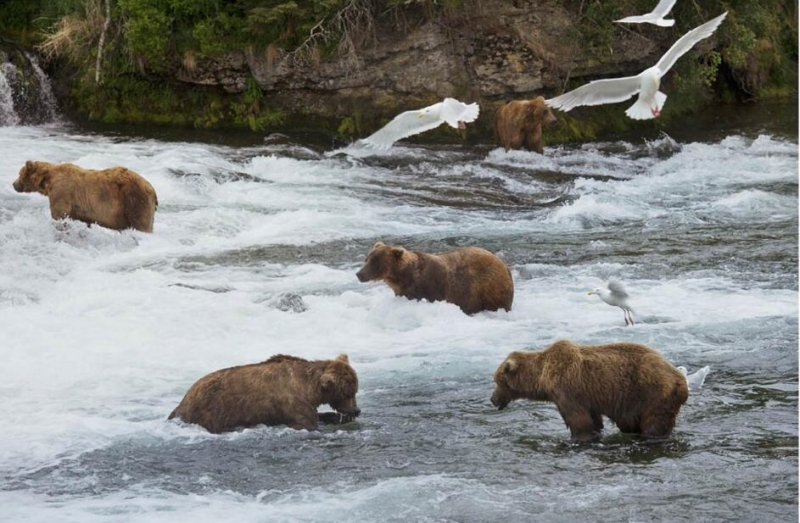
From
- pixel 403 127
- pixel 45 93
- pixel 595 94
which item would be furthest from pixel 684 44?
pixel 45 93

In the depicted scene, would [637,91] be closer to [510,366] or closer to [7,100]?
[510,366]

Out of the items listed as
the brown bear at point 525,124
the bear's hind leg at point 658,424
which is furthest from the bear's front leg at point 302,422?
the brown bear at point 525,124

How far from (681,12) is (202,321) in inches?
524

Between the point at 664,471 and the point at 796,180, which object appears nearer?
the point at 664,471

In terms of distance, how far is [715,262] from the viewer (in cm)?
1115

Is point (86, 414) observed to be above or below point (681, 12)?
below

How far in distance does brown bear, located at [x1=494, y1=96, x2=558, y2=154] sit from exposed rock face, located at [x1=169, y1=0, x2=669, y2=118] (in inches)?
66.5

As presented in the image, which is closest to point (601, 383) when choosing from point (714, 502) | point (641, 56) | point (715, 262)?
point (714, 502)

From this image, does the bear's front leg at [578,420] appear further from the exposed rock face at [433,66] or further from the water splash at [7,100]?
the water splash at [7,100]

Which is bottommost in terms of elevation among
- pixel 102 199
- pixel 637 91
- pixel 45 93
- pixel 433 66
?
pixel 102 199

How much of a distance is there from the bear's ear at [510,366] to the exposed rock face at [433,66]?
12.5 meters

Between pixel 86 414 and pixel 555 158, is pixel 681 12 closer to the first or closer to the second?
pixel 555 158

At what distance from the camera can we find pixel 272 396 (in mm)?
6797

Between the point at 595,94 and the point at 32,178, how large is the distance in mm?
5971
